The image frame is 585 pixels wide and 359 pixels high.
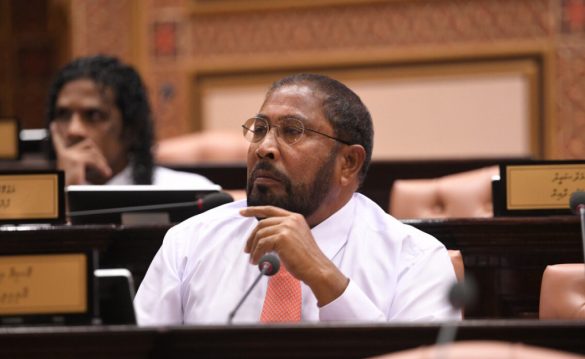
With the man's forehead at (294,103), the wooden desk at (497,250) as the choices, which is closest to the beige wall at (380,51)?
the wooden desk at (497,250)

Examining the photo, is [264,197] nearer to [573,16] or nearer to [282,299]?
[282,299]

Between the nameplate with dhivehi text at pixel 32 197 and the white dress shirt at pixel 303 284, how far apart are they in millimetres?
351

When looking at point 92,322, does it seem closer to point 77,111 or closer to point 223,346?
point 223,346

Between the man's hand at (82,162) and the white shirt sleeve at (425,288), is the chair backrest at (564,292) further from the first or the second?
the man's hand at (82,162)

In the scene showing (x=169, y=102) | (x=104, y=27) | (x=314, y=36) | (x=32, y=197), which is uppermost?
(x=104, y=27)

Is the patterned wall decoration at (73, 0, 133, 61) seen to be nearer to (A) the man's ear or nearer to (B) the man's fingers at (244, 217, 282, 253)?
(A) the man's ear

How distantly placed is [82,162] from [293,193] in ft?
5.65

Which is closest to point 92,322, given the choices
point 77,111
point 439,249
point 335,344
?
point 335,344

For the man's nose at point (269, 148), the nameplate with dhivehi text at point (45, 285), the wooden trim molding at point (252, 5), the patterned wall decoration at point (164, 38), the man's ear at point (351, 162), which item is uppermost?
the wooden trim molding at point (252, 5)

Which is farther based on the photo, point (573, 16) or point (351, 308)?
point (573, 16)

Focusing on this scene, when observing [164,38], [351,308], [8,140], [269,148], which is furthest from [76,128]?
[164,38]

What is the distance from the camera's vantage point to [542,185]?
248cm

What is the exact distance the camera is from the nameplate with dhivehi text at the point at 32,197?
2395 mm

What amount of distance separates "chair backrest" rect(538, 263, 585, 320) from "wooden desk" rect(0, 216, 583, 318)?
1.13 feet
